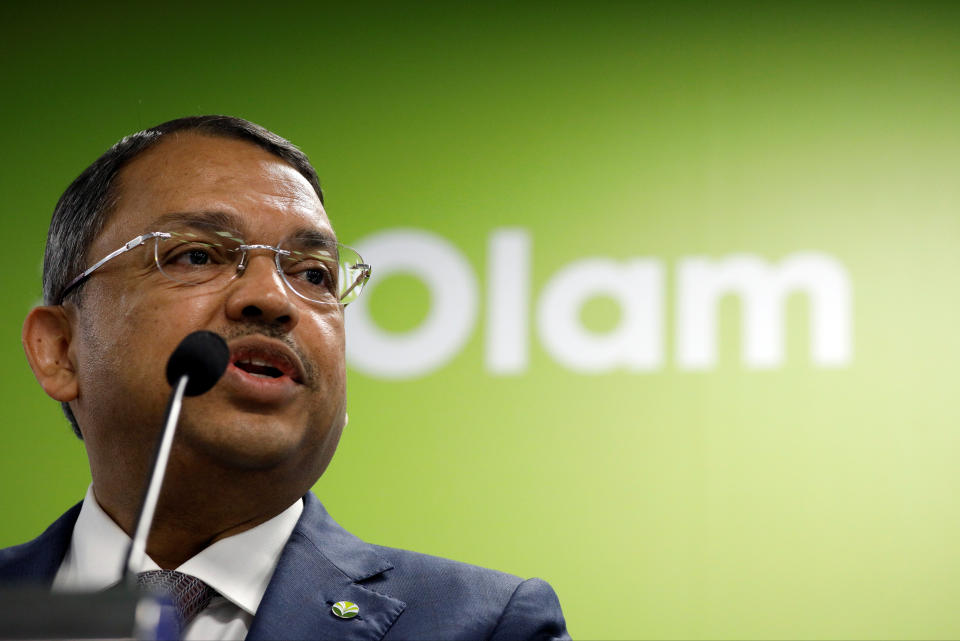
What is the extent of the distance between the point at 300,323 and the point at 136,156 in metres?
0.41

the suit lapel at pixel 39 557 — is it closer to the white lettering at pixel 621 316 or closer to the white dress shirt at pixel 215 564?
the white dress shirt at pixel 215 564

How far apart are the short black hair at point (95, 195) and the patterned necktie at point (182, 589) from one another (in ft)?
1.32

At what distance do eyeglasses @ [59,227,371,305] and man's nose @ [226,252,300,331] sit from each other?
0.02 meters

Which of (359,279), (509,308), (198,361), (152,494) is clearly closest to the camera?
(152,494)

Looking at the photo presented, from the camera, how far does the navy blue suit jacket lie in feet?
4.79

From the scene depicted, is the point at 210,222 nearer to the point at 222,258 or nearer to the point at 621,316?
the point at 222,258

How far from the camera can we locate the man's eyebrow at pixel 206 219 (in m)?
1.60

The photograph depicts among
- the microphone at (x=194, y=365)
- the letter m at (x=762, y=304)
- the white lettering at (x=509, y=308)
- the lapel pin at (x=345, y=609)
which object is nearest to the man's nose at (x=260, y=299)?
the microphone at (x=194, y=365)

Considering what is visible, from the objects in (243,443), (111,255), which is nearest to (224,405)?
(243,443)

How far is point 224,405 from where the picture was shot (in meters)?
1.49

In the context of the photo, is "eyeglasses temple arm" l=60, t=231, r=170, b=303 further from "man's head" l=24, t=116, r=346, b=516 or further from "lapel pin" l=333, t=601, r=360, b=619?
"lapel pin" l=333, t=601, r=360, b=619

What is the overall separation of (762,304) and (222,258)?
4.43 feet

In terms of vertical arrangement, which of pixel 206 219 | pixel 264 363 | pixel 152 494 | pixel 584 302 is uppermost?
pixel 206 219

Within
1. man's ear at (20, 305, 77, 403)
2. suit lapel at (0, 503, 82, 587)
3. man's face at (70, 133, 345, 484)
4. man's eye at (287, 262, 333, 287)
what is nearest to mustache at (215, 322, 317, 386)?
man's face at (70, 133, 345, 484)
